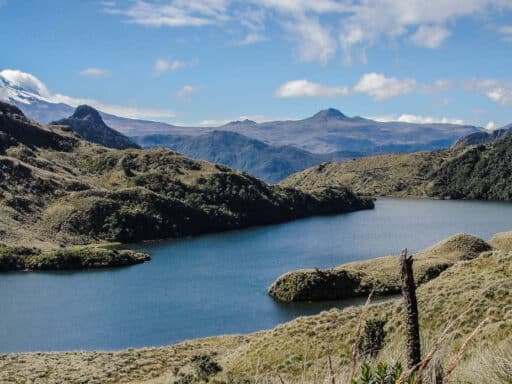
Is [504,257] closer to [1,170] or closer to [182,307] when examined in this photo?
[182,307]

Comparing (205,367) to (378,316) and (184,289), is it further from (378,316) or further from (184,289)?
(184,289)

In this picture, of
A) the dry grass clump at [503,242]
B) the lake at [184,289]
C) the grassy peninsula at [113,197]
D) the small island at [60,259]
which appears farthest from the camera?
the grassy peninsula at [113,197]

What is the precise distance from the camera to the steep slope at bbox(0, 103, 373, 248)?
137750 millimetres

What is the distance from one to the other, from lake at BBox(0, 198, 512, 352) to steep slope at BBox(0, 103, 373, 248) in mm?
14140

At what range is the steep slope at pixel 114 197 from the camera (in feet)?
452

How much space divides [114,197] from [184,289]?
7922cm

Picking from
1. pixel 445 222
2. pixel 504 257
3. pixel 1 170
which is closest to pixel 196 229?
pixel 1 170

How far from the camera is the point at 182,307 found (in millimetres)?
72000

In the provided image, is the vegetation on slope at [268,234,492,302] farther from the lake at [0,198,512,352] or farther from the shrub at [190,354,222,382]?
the shrub at [190,354,222,382]

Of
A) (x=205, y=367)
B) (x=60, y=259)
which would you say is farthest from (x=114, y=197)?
(x=205, y=367)

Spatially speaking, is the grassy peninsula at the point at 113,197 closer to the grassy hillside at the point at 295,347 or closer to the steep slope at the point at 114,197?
the steep slope at the point at 114,197

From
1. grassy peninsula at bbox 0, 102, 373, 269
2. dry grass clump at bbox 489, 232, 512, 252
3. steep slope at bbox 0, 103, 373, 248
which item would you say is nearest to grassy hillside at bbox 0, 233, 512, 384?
dry grass clump at bbox 489, 232, 512, 252

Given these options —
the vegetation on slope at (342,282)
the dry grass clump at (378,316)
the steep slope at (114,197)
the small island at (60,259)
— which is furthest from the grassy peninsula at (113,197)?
the dry grass clump at (378,316)

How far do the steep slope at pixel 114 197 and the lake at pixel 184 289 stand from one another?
14.1 meters
